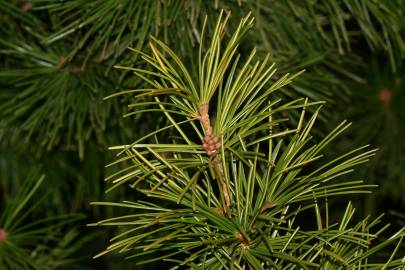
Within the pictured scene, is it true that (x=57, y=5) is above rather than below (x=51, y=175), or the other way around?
above

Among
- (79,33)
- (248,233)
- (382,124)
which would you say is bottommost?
(382,124)

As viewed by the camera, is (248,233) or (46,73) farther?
(46,73)

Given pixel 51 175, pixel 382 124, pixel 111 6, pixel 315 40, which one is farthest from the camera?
pixel 382 124

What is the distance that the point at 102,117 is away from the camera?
0.81 metres

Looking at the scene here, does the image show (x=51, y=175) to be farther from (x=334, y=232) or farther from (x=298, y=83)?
(x=334, y=232)

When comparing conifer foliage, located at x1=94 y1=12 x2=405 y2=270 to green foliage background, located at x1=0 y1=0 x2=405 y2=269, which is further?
green foliage background, located at x1=0 y1=0 x2=405 y2=269

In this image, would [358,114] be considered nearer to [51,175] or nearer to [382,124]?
[382,124]

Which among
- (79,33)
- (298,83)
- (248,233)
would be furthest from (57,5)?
(248,233)

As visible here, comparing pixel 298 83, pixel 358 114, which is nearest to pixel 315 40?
pixel 298 83

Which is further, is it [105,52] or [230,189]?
[105,52]

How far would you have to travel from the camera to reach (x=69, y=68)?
83 centimetres

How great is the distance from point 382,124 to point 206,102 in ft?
2.11

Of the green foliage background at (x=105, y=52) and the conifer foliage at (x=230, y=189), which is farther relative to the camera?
the green foliage background at (x=105, y=52)

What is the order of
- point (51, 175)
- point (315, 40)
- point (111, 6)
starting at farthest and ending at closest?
point (51, 175) → point (315, 40) → point (111, 6)
